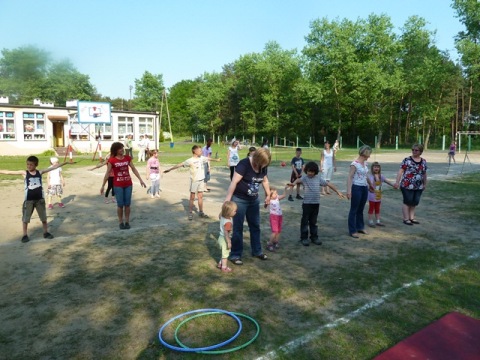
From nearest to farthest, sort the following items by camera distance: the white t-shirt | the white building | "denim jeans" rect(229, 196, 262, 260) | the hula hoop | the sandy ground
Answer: the hula hoop < "denim jeans" rect(229, 196, 262, 260) < the sandy ground < the white t-shirt < the white building

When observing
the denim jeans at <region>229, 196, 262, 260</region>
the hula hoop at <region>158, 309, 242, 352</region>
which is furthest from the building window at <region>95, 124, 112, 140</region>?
the hula hoop at <region>158, 309, 242, 352</region>

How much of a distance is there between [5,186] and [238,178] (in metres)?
12.7

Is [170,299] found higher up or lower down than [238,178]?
lower down

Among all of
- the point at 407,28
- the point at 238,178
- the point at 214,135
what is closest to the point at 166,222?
the point at 238,178

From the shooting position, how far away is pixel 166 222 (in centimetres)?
892

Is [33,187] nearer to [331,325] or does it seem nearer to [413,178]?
[331,325]

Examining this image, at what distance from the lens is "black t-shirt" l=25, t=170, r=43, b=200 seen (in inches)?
284

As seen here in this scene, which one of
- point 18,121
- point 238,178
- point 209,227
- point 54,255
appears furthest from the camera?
point 18,121

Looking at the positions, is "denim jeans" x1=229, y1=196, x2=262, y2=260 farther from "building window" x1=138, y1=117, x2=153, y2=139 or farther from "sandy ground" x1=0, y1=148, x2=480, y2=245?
"building window" x1=138, y1=117, x2=153, y2=139

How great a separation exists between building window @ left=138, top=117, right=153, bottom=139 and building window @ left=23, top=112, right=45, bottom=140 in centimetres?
985

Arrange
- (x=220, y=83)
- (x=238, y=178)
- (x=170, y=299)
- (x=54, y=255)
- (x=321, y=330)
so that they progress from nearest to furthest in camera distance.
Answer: (x=321, y=330)
(x=170, y=299)
(x=238, y=178)
(x=54, y=255)
(x=220, y=83)

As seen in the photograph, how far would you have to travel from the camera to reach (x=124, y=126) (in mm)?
41625

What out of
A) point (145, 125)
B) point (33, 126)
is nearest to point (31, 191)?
point (33, 126)

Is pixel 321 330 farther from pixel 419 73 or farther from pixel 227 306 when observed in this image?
pixel 419 73
